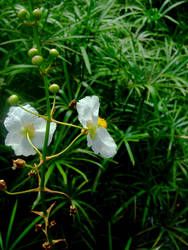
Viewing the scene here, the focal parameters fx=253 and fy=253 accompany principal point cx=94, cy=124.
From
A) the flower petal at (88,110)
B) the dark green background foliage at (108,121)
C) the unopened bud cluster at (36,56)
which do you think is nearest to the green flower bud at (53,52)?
the unopened bud cluster at (36,56)

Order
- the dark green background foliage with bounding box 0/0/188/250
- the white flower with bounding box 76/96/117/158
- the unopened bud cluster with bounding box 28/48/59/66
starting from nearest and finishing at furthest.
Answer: the unopened bud cluster with bounding box 28/48/59/66, the white flower with bounding box 76/96/117/158, the dark green background foliage with bounding box 0/0/188/250

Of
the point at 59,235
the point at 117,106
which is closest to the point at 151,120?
the point at 117,106

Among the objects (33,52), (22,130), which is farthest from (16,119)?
(33,52)

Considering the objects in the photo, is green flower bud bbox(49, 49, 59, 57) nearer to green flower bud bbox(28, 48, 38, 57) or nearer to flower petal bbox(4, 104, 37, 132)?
green flower bud bbox(28, 48, 38, 57)

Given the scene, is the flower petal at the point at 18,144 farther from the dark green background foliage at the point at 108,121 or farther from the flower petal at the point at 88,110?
the dark green background foliage at the point at 108,121

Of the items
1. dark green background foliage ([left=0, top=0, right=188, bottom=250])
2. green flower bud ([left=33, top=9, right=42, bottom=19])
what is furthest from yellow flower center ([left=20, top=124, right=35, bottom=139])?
dark green background foliage ([left=0, top=0, right=188, bottom=250])

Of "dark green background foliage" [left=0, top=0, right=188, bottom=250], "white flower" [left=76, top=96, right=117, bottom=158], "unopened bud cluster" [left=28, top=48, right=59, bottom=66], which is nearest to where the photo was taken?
"unopened bud cluster" [left=28, top=48, right=59, bottom=66]
